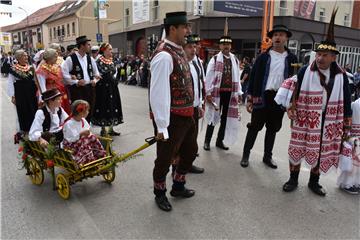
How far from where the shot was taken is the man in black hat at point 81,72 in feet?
18.2

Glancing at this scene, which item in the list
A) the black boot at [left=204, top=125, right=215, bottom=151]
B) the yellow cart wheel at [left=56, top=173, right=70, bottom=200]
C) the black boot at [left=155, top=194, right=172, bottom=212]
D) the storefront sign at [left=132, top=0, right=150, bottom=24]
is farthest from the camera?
the storefront sign at [left=132, top=0, right=150, bottom=24]

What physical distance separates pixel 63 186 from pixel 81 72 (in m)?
2.67

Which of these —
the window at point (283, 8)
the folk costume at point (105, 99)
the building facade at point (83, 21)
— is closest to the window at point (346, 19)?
the window at point (283, 8)

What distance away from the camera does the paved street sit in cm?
297

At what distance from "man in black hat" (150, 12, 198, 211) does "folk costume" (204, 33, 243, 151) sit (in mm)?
1879

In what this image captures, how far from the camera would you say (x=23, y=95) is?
5598mm

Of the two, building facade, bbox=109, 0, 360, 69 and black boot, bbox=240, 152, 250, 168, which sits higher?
building facade, bbox=109, 0, 360, 69

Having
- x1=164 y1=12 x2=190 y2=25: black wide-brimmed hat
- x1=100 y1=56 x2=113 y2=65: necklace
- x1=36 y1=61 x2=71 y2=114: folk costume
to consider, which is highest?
x1=164 y1=12 x2=190 y2=25: black wide-brimmed hat

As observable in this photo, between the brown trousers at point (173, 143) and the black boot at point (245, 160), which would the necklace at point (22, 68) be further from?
the black boot at point (245, 160)

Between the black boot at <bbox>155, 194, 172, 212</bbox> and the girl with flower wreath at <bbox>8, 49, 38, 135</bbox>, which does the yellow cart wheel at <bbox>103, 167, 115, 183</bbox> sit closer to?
the black boot at <bbox>155, 194, 172, 212</bbox>

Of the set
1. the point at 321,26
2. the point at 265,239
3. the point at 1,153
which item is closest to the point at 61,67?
the point at 1,153

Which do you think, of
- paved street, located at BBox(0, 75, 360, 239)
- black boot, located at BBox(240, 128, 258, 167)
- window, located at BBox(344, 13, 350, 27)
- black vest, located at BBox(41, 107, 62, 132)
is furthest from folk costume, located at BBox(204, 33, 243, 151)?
window, located at BBox(344, 13, 350, 27)

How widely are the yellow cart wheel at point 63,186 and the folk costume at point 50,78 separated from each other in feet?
6.62

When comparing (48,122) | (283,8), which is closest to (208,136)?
(48,122)
